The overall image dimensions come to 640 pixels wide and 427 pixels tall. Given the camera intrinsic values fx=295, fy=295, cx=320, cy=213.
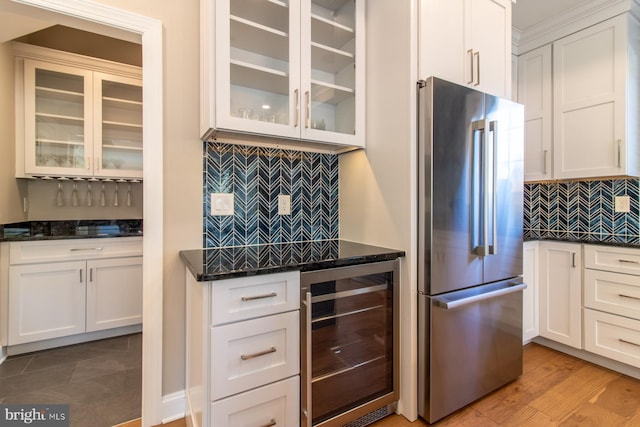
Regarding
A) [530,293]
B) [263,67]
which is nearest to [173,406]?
[263,67]

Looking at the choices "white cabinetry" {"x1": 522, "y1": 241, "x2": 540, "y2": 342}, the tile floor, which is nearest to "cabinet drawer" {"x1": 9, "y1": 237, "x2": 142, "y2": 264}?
the tile floor

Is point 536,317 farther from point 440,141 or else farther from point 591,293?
point 440,141

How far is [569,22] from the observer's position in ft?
7.73

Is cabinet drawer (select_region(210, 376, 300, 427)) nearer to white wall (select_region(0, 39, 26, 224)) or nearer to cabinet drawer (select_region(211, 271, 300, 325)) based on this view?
cabinet drawer (select_region(211, 271, 300, 325))

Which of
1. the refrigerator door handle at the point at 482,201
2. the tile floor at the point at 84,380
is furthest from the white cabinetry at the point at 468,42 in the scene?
the tile floor at the point at 84,380

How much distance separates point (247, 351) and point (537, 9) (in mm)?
3172

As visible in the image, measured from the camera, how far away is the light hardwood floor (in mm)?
1574

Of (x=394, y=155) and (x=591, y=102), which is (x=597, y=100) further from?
(x=394, y=155)

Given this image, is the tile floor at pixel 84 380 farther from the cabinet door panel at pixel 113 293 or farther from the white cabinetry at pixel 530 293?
the white cabinetry at pixel 530 293

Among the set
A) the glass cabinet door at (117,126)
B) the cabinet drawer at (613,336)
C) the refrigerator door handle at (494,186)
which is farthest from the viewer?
the glass cabinet door at (117,126)

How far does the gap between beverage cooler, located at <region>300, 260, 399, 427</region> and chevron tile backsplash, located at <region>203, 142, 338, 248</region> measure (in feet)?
2.21

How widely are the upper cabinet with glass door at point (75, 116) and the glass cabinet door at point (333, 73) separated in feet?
6.59

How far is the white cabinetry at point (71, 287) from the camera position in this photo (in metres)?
2.26

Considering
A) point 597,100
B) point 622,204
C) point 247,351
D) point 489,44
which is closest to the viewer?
point 247,351
